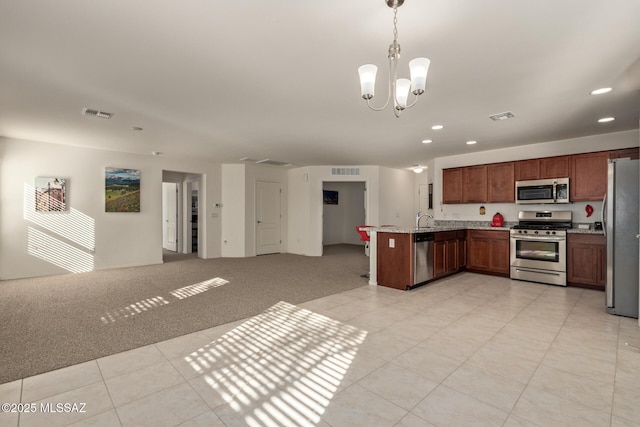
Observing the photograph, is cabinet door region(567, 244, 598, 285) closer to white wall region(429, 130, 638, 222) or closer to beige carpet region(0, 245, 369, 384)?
white wall region(429, 130, 638, 222)

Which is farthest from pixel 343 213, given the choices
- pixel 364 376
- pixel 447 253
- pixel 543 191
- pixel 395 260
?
pixel 364 376

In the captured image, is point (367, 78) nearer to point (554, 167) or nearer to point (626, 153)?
point (554, 167)

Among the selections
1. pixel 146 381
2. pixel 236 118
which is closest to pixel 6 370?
pixel 146 381

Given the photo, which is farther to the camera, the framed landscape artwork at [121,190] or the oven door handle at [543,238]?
the framed landscape artwork at [121,190]

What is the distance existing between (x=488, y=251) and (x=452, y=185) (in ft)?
5.44

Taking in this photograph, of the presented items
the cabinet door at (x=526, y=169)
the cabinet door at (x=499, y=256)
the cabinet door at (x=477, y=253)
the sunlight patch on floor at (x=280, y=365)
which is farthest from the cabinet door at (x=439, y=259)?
the sunlight patch on floor at (x=280, y=365)

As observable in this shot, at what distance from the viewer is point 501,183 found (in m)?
5.97

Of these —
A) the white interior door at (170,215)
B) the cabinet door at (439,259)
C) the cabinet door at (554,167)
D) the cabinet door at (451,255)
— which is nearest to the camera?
the cabinet door at (439,259)

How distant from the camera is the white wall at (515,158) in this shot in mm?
5027

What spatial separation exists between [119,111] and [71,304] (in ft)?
8.46

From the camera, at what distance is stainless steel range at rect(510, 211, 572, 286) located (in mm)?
4988

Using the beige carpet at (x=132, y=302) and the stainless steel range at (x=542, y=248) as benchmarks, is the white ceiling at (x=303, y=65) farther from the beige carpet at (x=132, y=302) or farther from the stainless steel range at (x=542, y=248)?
the beige carpet at (x=132, y=302)

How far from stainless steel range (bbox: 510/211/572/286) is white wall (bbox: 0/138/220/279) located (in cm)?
741

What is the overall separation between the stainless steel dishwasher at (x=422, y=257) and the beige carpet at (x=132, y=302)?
94 cm
